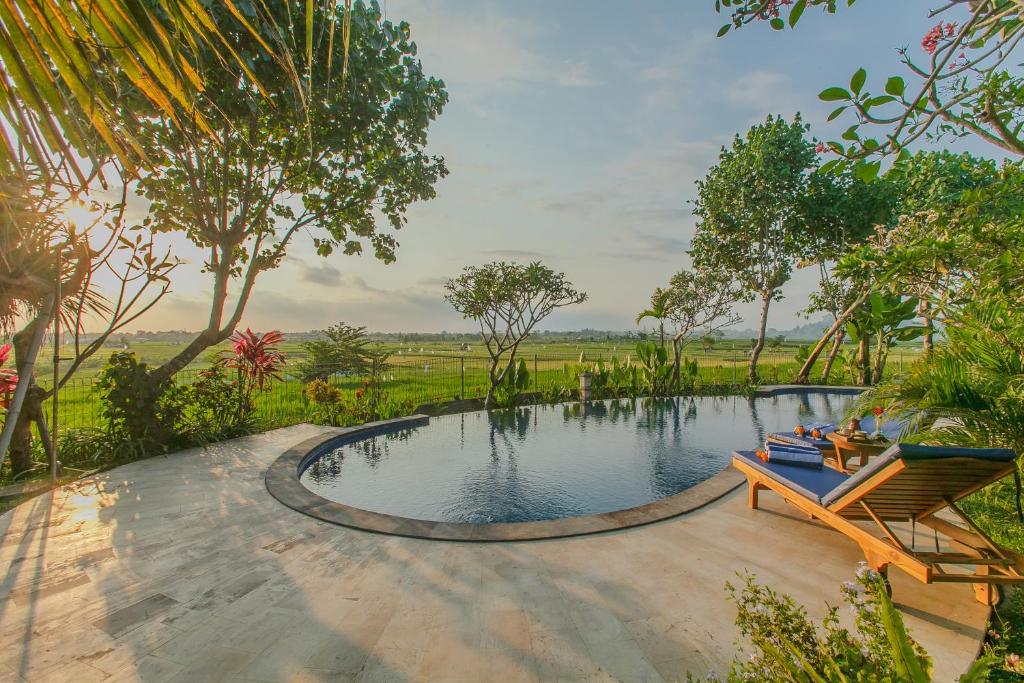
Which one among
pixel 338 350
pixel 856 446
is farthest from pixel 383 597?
pixel 338 350

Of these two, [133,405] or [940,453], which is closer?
[940,453]

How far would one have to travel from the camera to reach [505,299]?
505 inches

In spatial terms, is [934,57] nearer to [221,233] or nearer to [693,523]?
[693,523]

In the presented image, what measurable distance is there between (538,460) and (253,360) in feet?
19.2

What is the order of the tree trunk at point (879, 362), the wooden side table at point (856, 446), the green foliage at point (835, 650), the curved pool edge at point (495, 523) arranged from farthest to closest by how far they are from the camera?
the tree trunk at point (879, 362) → the wooden side table at point (856, 446) → the curved pool edge at point (495, 523) → the green foliage at point (835, 650)

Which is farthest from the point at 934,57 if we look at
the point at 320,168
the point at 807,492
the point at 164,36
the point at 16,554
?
the point at 320,168

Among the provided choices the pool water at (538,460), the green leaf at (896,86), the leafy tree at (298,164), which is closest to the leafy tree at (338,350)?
the leafy tree at (298,164)

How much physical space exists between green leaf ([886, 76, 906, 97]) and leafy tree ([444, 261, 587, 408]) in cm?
1072

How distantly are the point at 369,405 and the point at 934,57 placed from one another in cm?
1011

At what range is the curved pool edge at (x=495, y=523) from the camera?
4059 millimetres

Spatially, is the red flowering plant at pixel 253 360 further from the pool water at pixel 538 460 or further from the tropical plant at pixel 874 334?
the tropical plant at pixel 874 334

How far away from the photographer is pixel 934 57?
196 cm

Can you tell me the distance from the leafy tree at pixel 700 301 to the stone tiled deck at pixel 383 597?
13593 millimetres

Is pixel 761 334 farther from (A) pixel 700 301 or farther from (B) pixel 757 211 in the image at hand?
(B) pixel 757 211
